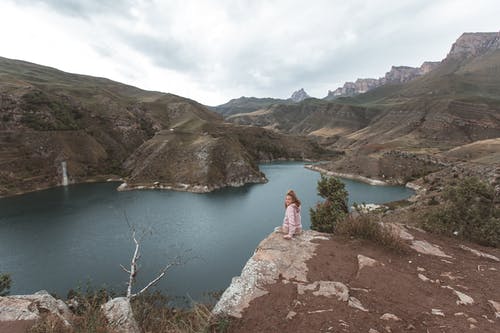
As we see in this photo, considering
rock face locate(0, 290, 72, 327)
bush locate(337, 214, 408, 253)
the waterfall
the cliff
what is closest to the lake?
rock face locate(0, 290, 72, 327)

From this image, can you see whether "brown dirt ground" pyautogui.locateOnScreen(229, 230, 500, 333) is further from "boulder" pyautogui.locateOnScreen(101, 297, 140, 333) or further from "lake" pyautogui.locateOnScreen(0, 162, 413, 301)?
"lake" pyautogui.locateOnScreen(0, 162, 413, 301)

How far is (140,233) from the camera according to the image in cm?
4866

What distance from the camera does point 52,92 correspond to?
131375 millimetres

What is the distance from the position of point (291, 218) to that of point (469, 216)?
878cm

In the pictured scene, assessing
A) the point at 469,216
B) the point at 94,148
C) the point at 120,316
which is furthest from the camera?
the point at 94,148

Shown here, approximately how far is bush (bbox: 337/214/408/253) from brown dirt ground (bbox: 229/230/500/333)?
0.32 m

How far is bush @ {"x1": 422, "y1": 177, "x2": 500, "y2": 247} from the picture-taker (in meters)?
11.5

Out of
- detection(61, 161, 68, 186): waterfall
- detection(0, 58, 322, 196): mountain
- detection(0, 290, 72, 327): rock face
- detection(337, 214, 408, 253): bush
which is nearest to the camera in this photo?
detection(0, 290, 72, 327): rock face

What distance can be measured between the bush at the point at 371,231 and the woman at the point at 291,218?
1.82m

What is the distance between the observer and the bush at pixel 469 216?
1154 cm

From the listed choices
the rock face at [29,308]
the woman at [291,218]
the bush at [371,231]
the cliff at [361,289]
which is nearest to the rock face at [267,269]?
the cliff at [361,289]

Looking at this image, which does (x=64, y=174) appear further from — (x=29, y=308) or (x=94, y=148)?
(x=29, y=308)

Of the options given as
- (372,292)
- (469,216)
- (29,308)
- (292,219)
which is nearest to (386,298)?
(372,292)

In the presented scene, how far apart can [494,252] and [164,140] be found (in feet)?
368
